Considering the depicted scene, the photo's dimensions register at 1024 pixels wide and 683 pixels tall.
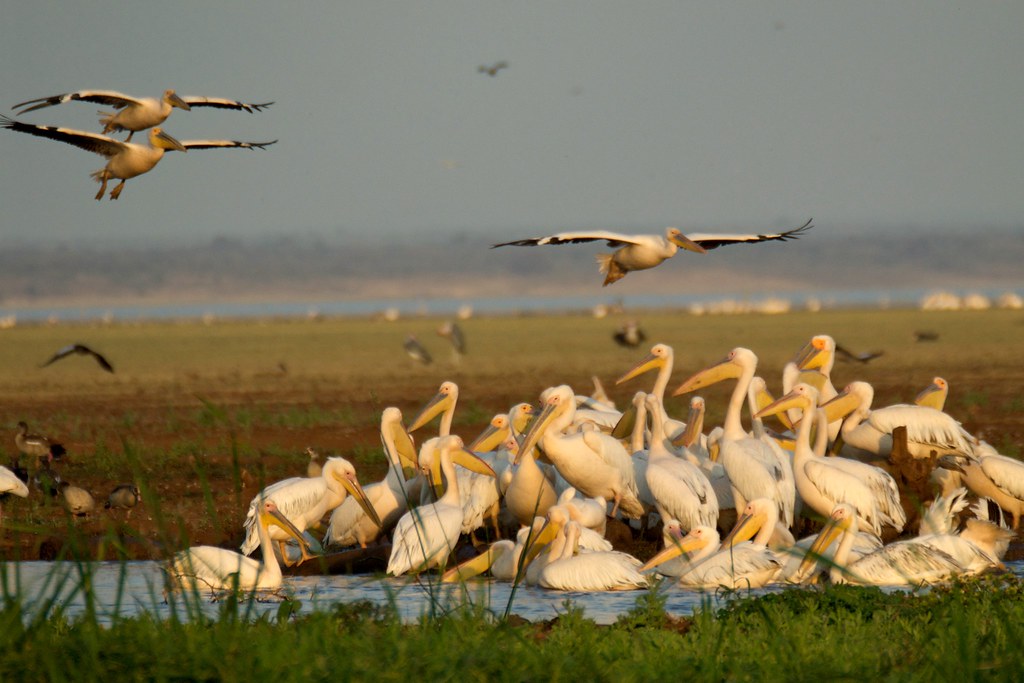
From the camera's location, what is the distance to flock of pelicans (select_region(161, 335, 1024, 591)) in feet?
21.0

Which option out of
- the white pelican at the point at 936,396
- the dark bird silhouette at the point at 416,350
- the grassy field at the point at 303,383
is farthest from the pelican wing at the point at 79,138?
the dark bird silhouette at the point at 416,350

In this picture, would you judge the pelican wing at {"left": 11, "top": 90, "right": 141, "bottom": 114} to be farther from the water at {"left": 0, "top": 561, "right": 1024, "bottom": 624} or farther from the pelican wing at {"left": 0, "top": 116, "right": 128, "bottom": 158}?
the water at {"left": 0, "top": 561, "right": 1024, "bottom": 624}

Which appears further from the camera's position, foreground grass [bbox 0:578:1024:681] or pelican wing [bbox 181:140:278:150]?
pelican wing [bbox 181:140:278:150]

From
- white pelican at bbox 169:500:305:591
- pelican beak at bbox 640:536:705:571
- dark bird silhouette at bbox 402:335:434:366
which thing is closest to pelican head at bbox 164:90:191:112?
white pelican at bbox 169:500:305:591

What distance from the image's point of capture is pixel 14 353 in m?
27.6

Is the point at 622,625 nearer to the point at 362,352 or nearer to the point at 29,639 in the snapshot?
the point at 29,639

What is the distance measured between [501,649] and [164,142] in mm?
7163

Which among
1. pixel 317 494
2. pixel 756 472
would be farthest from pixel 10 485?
pixel 756 472

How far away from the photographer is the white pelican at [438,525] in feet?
22.1

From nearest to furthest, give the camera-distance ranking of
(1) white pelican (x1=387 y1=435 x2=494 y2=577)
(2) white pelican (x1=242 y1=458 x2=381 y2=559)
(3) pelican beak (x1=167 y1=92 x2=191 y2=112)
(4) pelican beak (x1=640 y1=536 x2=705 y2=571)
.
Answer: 1. (4) pelican beak (x1=640 y1=536 x2=705 y2=571)
2. (1) white pelican (x1=387 y1=435 x2=494 y2=577)
3. (2) white pelican (x1=242 y1=458 x2=381 y2=559)
4. (3) pelican beak (x1=167 y1=92 x2=191 y2=112)

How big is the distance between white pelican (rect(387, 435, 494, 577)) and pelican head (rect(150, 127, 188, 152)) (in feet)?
12.9

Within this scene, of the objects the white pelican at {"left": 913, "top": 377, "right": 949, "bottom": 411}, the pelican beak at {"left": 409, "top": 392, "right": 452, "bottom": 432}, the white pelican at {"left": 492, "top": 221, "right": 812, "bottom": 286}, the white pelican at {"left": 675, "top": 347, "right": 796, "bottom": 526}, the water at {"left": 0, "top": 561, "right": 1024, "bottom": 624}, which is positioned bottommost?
the water at {"left": 0, "top": 561, "right": 1024, "bottom": 624}

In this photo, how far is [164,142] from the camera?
1074cm

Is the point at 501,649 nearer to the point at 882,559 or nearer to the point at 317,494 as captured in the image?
the point at 882,559
